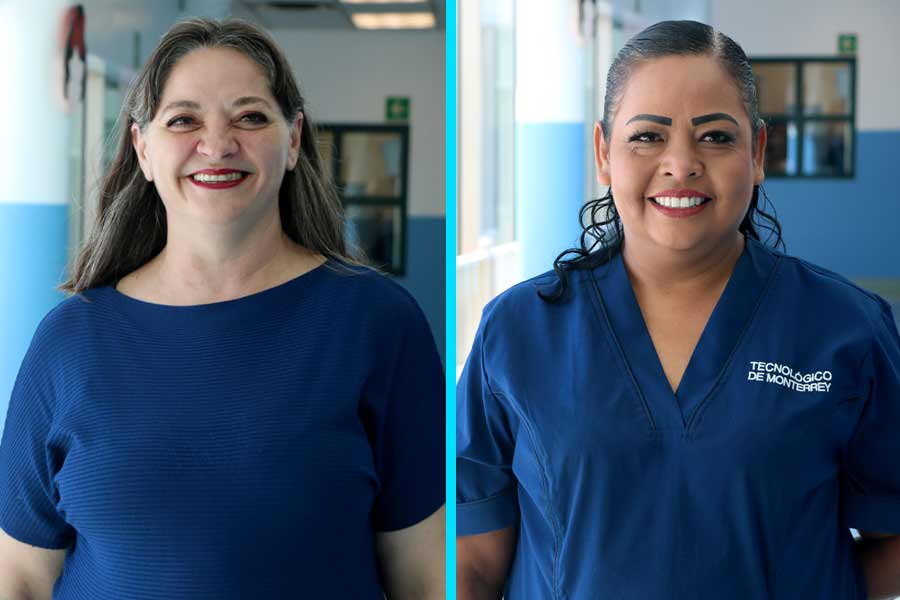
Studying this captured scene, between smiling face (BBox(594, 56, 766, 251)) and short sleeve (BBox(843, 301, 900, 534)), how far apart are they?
0.49ft

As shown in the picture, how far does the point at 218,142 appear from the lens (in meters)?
0.79

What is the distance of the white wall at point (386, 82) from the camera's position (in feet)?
4.67

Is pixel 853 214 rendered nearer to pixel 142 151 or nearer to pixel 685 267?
pixel 685 267

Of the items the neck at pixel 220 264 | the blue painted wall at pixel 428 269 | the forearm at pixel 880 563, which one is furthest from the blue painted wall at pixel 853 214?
the blue painted wall at pixel 428 269

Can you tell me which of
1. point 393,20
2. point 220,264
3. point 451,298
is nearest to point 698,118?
point 451,298

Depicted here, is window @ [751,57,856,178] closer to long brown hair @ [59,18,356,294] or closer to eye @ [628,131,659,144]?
eye @ [628,131,659,144]

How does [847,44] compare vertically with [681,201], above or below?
above

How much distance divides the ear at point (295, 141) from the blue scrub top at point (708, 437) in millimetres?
272

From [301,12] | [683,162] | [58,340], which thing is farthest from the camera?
[301,12]

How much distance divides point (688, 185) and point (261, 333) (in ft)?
1.33

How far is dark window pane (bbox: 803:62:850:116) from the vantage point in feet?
2.45

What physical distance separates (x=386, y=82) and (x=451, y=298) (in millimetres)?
982

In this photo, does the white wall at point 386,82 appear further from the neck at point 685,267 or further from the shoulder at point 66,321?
the neck at point 685,267

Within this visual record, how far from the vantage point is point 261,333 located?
2.71 feet
